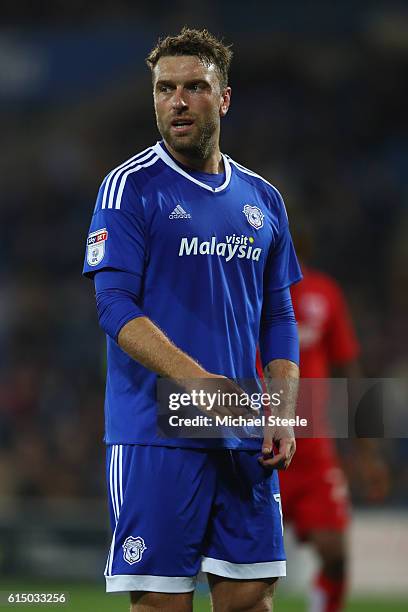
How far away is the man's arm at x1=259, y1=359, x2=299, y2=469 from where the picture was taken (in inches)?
137

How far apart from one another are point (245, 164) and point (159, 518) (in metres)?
11.4

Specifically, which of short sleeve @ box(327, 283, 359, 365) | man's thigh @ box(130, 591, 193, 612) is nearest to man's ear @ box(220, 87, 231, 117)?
man's thigh @ box(130, 591, 193, 612)

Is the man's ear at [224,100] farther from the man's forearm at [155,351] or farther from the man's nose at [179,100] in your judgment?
the man's forearm at [155,351]

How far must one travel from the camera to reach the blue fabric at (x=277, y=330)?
3773 mm

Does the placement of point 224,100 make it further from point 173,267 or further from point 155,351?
point 155,351

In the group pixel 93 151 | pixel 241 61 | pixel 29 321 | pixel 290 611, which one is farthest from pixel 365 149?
pixel 290 611

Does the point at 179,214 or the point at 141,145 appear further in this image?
the point at 141,145

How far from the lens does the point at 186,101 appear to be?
3523 mm

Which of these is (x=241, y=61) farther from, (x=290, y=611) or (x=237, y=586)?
(x=237, y=586)

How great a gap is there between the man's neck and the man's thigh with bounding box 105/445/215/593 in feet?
2.97

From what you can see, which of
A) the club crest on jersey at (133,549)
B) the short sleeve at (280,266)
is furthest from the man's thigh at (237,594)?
the short sleeve at (280,266)

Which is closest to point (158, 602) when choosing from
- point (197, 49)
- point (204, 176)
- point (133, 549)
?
point (133, 549)

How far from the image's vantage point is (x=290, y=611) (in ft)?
27.2

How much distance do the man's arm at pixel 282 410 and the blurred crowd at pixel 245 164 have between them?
8294 millimetres
